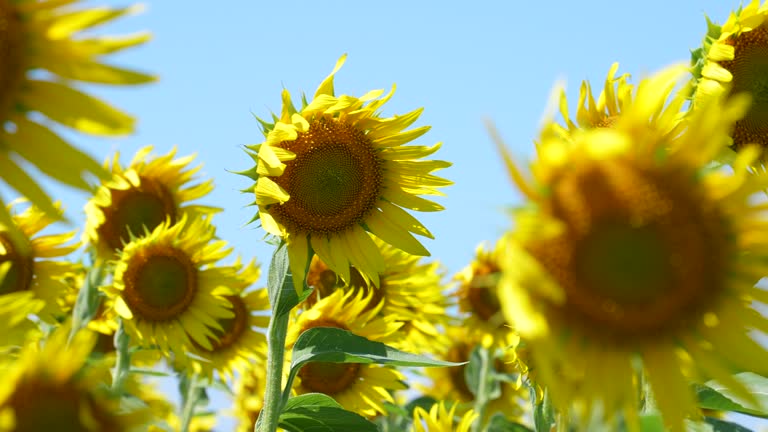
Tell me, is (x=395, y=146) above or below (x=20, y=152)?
above

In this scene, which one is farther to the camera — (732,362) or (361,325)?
(361,325)

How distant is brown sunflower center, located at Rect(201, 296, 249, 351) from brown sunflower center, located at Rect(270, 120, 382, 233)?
2.31m

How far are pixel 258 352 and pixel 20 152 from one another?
408cm

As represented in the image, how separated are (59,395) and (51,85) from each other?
0.97 m

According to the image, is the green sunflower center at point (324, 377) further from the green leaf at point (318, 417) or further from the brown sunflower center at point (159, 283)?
the green leaf at point (318, 417)

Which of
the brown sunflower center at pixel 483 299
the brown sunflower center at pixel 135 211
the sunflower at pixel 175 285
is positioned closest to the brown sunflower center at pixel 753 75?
the brown sunflower center at pixel 483 299

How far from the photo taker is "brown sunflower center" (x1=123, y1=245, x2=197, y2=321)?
18.4ft

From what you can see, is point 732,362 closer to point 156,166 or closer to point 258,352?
point 258,352

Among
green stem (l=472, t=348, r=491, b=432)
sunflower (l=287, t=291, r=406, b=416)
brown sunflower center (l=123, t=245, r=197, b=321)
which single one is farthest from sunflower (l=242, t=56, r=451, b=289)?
green stem (l=472, t=348, r=491, b=432)

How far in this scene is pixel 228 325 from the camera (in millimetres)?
6363

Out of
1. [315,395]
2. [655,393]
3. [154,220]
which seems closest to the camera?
[655,393]

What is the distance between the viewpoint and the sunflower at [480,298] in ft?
24.6

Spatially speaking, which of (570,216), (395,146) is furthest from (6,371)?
(395,146)

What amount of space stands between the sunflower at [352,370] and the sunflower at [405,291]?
0.36 feet
